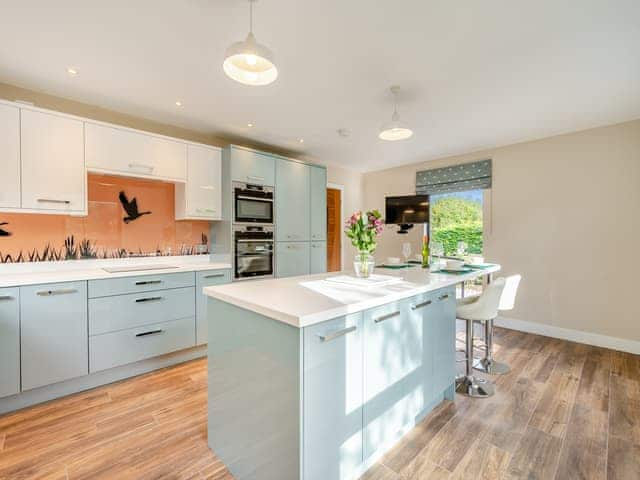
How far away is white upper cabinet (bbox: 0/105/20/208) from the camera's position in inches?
86.2

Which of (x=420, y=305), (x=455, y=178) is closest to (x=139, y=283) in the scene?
(x=420, y=305)

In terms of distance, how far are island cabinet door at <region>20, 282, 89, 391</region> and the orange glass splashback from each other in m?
0.65

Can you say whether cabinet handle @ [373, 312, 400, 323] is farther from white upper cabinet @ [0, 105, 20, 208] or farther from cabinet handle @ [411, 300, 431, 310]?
white upper cabinet @ [0, 105, 20, 208]

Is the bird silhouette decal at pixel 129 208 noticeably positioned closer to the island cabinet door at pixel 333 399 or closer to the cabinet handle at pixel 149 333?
the cabinet handle at pixel 149 333

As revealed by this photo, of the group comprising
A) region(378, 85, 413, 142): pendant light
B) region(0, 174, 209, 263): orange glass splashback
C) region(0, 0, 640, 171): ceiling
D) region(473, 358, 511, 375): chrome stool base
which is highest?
region(0, 0, 640, 171): ceiling

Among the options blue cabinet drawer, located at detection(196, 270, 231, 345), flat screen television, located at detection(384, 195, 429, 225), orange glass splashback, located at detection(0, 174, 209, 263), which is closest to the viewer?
orange glass splashback, located at detection(0, 174, 209, 263)

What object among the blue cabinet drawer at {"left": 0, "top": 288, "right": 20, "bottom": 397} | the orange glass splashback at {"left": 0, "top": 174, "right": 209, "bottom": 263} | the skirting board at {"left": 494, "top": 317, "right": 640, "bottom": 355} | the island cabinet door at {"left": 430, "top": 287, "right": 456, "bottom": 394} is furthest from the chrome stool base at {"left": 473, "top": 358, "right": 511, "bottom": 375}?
the blue cabinet drawer at {"left": 0, "top": 288, "right": 20, "bottom": 397}

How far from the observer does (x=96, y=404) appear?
7.14ft

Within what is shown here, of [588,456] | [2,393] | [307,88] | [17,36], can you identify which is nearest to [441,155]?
[307,88]

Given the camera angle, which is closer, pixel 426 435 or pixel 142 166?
pixel 426 435

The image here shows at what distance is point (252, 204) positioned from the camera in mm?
3578

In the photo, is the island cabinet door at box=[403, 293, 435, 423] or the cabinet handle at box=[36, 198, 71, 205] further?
the cabinet handle at box=[36, 198, 71, 205]

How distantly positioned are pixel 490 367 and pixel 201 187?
11.3ft

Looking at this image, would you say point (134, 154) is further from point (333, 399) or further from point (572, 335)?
point (572, 335)
